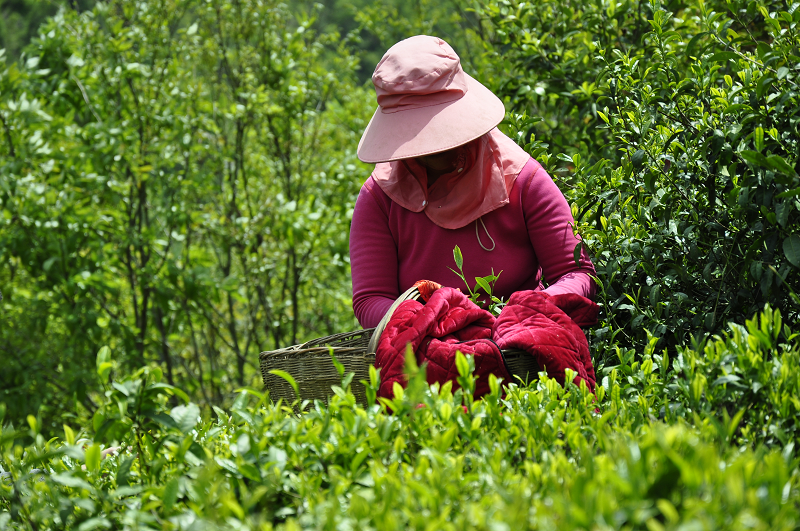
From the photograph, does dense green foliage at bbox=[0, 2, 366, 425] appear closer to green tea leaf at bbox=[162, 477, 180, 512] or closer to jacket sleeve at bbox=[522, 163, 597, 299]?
jacket sleeve at bbox=[522, 163, 597, 299]

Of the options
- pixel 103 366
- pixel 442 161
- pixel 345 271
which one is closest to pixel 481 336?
pixel 442 161

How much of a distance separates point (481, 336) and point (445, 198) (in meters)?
0.65

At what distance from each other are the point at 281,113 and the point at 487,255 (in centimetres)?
325

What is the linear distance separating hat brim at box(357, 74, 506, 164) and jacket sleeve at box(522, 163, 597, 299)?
0.30m

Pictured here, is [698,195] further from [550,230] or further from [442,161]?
[442,161]

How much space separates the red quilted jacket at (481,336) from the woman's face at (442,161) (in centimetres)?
56

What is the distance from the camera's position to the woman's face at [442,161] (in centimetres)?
246

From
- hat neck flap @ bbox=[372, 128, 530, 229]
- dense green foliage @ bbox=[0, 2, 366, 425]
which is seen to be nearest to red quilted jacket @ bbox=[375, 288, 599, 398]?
hat neck flap @ bbox=[372, 128, 530, 229]

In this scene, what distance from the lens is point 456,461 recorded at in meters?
1.25

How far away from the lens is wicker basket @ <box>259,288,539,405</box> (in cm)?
196

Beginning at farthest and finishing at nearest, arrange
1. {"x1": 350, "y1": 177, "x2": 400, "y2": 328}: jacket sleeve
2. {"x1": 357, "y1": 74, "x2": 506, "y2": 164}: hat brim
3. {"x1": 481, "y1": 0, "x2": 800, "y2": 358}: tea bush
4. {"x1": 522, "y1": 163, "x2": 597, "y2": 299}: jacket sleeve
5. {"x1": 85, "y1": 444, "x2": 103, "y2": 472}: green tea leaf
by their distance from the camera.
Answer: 1. {"x1": 350, "y1": 177, "x2": 400, "y2": 328}: jacket sleeve
2. {"x1": 522, "y1": 163, "x2": 597, "y2": 299}: jacket sleeve
3. {"x1": 357, "y1": 74, "x2": 506, "y2": 164}: hat brim
4. {"x1": 481, "y1": 0, "x2": 800, "y2": 358}: tea bush
5. {"x1": 85, "y1": 444, "x2": 103, "y2": 472}: green tea leaf

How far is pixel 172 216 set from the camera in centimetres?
491

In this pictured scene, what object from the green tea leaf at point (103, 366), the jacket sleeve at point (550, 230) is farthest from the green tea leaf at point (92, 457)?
the jacket sleeve at point (550, 230)

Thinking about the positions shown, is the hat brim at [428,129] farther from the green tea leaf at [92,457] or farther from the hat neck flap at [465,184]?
the green tea leaf at [92,457]
